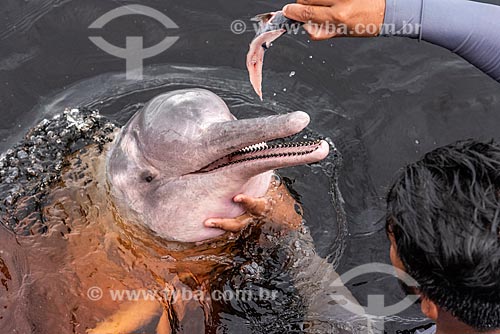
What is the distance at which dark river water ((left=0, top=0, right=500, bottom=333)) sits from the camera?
722 centimetres

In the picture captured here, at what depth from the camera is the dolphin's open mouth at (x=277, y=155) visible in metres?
4.61

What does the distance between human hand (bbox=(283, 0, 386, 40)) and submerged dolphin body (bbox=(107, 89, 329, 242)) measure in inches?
30.5

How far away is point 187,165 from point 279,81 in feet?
9.17

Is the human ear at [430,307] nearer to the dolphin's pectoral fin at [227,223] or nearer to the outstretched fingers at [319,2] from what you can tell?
the outstretched fingers at [319,2]

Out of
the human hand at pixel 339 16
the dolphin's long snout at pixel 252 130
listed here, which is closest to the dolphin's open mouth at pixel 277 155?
the dolphin's long snout at pixel 252 130

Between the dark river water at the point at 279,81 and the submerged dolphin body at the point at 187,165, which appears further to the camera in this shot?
the dark river water at the point at 279,81

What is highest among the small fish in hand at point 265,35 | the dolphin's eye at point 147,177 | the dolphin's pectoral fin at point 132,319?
the small fish in hand at point 265,35

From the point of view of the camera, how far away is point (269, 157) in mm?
4902

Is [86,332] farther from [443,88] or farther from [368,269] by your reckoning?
[443,88]

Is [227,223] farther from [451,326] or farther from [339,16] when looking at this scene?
[451,326]

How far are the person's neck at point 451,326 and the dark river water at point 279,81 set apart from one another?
3.10 meters

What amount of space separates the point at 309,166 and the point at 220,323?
1941 millimetres

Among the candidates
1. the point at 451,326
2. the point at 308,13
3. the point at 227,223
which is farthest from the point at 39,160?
the point at 451,326

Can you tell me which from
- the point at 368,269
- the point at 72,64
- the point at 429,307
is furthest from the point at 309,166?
the point at 429,307
